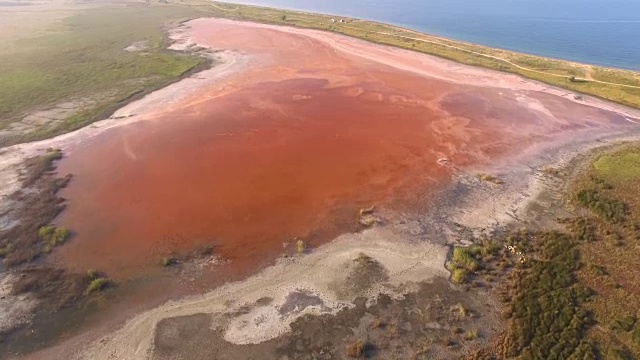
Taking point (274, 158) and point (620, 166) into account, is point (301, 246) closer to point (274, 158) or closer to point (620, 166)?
point (274, 158)

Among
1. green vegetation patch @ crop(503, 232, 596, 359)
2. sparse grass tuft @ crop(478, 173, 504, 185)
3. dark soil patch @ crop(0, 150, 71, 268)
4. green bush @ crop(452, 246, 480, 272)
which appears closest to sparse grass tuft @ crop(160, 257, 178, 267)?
dark soil patch @ crop(0, 150, 71, 268)

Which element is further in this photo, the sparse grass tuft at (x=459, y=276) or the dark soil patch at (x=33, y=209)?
the dark soil patch at (x=33, y=209)

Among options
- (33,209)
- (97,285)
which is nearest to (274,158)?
(97,285)

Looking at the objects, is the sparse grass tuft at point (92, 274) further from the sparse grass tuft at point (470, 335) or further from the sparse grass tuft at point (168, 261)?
the sparse grass tuft at point (470, 335)

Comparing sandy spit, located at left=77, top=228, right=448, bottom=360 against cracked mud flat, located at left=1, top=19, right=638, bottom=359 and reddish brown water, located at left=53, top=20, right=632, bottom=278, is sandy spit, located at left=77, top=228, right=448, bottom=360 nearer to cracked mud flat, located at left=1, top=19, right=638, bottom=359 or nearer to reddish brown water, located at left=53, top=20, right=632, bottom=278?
cracked mud flat, located at left=1, top=19, right=638, bottom=359

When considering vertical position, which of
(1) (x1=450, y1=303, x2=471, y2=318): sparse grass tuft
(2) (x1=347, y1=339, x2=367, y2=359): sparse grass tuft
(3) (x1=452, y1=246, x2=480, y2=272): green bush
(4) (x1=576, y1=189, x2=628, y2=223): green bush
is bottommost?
(2) (x1=347, y1=339, x2=367, y2=359): sparse grass tuft

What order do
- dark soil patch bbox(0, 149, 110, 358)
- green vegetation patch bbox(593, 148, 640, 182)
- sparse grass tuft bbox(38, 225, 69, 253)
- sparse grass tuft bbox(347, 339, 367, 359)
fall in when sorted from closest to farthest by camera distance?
sparse grass tuft bbox(347, 339, 367, 359)
dark soil patch bbox(0, 149, 110, 358)
sparse grass tuft bbox(38, 225, 69, 253)
green vegetation patch bbox(593, 148, 640, 182)

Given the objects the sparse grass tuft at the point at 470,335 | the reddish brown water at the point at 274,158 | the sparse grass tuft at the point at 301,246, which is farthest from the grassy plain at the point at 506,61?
the sparse grass tuft at the point at 301,246
